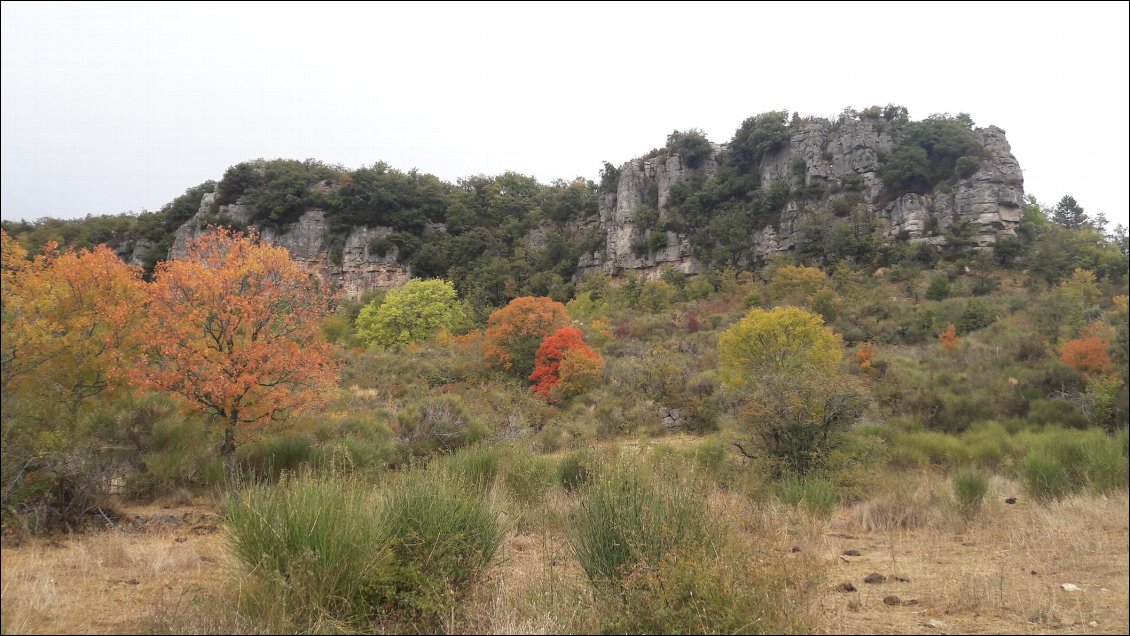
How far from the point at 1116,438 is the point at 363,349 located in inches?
1769

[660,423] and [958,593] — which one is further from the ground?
[958,593]

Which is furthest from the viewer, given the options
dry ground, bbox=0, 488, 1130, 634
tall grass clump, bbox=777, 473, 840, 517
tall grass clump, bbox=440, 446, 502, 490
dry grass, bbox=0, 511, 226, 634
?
tall grass clump, bbox=440, 446, 502, 490

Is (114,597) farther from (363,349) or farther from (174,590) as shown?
(363,349)

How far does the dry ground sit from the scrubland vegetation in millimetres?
52

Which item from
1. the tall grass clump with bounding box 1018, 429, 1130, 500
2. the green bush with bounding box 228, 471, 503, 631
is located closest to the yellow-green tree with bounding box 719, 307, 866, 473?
the tall grass clump with bounding box 1018, 429, 1130, 500

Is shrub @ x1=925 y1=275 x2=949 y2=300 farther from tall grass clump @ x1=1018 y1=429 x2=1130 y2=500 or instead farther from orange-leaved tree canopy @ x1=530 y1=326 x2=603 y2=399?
tall grass clump @ x1=1018 y1=429 x2=1130 y2=500

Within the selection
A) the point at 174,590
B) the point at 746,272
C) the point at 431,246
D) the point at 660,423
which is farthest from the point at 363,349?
the point at 174,590

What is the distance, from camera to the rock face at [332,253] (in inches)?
2584

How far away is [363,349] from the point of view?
43844mm

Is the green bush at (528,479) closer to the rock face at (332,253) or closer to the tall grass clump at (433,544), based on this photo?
the tall grass clump at (433,544)

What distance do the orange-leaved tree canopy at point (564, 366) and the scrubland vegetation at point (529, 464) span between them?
399cm

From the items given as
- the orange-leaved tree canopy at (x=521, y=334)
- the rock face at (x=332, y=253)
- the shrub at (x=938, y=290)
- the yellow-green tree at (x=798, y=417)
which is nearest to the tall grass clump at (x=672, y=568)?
the yellow-green tree at (x=798, y=417)

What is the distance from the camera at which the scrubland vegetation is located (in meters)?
3.61

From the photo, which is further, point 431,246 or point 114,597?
point 431,246
